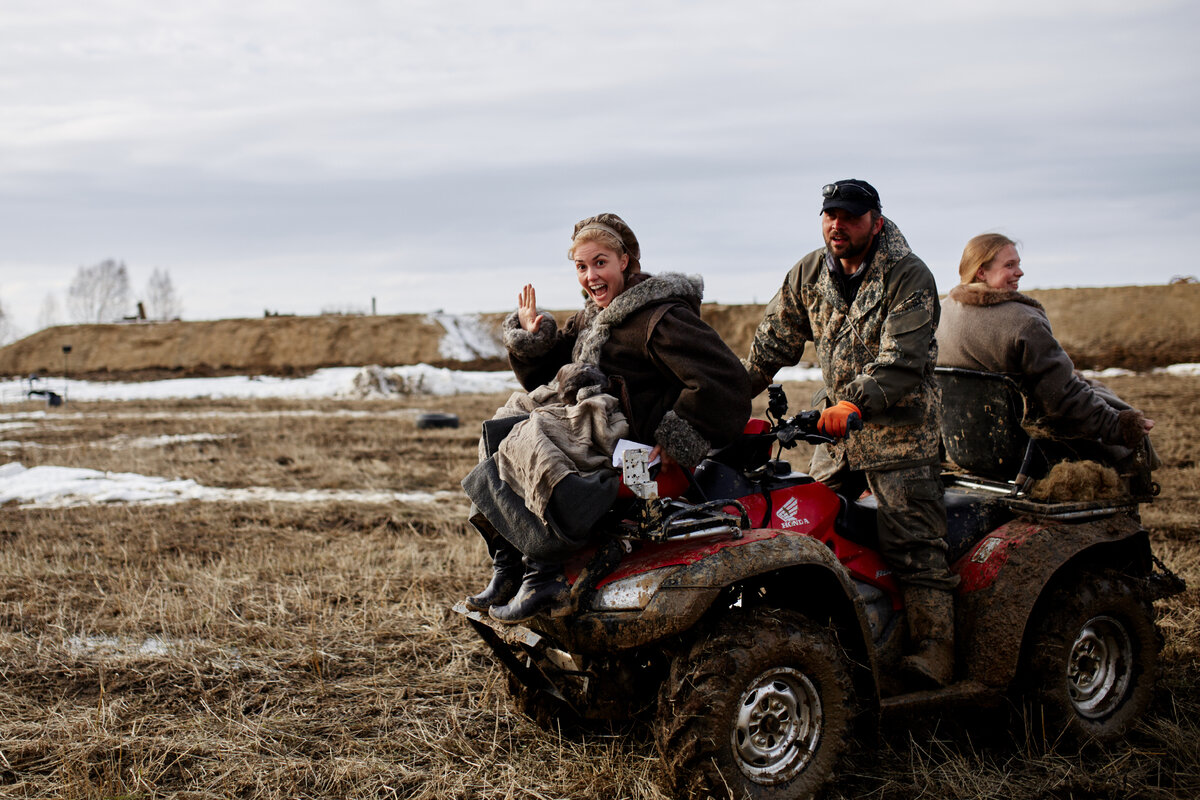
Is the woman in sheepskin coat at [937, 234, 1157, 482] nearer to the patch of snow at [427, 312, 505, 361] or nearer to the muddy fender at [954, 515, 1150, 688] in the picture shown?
the muddy fender at [954, 515, 1150, 688]

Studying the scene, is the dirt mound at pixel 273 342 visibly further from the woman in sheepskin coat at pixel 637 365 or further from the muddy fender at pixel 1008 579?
the muddy fender at pixel 1008 579

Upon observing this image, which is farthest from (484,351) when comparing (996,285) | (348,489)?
(996,285)

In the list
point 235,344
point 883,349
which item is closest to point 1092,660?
point 883,349

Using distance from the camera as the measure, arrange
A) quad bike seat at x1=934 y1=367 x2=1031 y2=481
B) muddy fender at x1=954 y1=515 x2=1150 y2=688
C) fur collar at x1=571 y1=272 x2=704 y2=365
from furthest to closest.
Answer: quad bike seat at x1=934 y1=367 x2=1031 y2=481 → muddy fender at x1=954 y1=515 x2=1150 y2=688 → fur collar at x1=571 y1=272 x2=704 y2=365

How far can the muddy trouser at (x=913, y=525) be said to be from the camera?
3.87 metres

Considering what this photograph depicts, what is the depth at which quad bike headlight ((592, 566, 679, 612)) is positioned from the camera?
3131mm

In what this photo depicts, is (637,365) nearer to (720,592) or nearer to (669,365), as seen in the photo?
(669,365)

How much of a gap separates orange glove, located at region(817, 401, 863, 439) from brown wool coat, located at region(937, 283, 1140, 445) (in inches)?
51.2

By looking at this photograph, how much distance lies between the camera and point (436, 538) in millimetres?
8117

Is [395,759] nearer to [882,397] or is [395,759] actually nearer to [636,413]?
[636,413]

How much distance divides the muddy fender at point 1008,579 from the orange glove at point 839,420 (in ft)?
3.58

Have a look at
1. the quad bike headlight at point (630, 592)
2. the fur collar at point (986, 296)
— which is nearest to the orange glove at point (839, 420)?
the quad bike headlight at point (630, 592)

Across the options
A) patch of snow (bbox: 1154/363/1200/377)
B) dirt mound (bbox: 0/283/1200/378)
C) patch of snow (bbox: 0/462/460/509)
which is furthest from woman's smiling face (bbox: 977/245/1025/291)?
dirt mound (bbox: 0/283/1200/378)

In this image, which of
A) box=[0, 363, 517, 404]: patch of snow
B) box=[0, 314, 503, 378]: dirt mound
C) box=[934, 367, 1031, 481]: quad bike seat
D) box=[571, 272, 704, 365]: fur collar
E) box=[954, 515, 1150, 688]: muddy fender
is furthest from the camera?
box=[0, 314, 503, 378]: dirt mound
